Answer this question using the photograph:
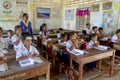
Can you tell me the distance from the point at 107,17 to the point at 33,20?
3.40m

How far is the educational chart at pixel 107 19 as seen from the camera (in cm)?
478

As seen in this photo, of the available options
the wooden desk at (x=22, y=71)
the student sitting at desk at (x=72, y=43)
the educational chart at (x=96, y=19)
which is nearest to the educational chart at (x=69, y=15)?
the educational chart at (x=96, y=19)

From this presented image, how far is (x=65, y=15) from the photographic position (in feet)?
22.6

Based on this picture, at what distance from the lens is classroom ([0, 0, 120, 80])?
6.51 feet

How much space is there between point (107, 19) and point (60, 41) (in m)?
2.22

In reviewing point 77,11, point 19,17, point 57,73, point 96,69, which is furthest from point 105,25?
point 19,17

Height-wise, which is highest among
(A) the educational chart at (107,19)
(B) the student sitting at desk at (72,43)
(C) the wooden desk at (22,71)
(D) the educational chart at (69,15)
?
(D) the educational chart at (69,15)

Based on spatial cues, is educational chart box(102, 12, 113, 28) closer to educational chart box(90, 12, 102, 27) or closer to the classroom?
the classroom

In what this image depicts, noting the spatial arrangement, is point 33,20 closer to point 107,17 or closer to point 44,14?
point 44,14

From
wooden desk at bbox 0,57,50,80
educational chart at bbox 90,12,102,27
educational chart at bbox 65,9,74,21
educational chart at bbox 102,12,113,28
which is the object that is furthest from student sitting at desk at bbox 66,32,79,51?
educational chart at bbox 65,9,74,21

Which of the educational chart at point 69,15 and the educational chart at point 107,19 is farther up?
the educational chart at point 69,15

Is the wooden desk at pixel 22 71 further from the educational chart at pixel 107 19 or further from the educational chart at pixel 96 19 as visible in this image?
the educational chart at pixel 96 19

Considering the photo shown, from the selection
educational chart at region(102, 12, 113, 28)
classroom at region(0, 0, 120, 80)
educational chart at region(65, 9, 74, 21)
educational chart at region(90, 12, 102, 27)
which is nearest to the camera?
classroom at region(0, 0, 120, 80)

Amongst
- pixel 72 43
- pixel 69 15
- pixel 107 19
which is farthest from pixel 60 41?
pixel 69 15
